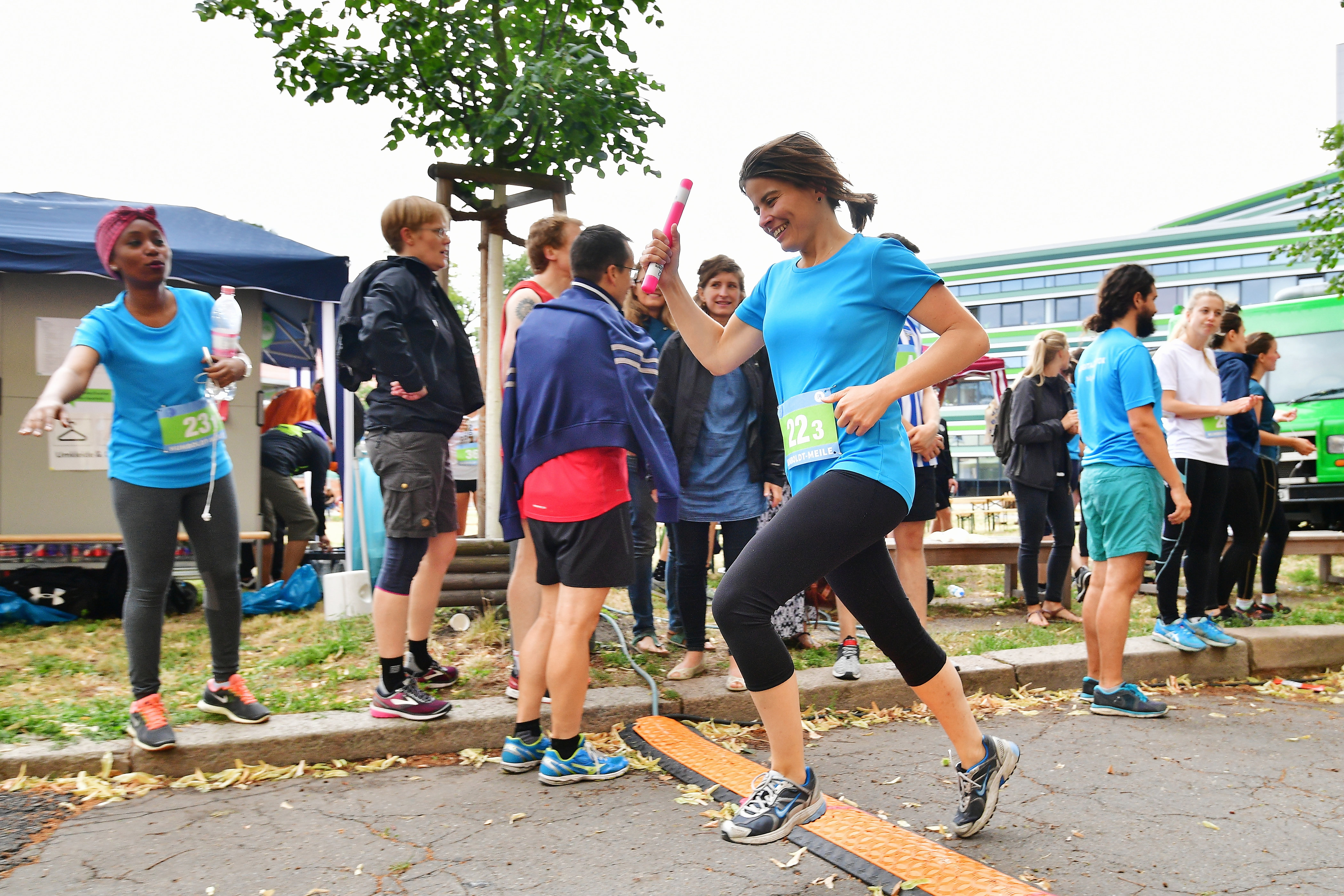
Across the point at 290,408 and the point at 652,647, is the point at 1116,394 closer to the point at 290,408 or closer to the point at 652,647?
the point at 652,647

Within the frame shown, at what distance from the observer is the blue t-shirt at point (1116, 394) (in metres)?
4.21

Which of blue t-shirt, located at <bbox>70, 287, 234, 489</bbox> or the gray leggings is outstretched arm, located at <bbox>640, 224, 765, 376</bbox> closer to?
blue t-shirt, located at <bbox>70, 287, 234, 489</bbox>

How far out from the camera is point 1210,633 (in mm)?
5141

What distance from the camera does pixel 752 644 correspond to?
251cm

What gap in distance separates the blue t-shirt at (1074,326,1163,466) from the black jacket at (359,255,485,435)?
2.87 meters

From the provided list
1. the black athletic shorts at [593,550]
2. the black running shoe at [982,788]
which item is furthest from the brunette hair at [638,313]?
the black running shoe at [982,788]

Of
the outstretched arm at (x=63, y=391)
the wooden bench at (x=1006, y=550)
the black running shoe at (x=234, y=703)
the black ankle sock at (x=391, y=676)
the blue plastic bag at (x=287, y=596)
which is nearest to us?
the outstretched arm at (x=63, y=391)

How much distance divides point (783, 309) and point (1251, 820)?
214 cm

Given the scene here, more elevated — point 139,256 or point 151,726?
point 139,256

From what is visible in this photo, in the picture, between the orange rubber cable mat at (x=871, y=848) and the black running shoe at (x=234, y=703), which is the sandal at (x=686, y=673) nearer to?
the orange rubber cable mat at (x=871, y=848)

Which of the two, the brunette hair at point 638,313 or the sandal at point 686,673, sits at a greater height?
the brunette hair at point 638,313

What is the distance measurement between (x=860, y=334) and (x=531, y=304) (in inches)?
83.6

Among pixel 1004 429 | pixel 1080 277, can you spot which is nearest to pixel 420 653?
pixel 1004 429

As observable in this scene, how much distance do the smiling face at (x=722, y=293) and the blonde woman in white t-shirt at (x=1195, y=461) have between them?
87.7 inches
